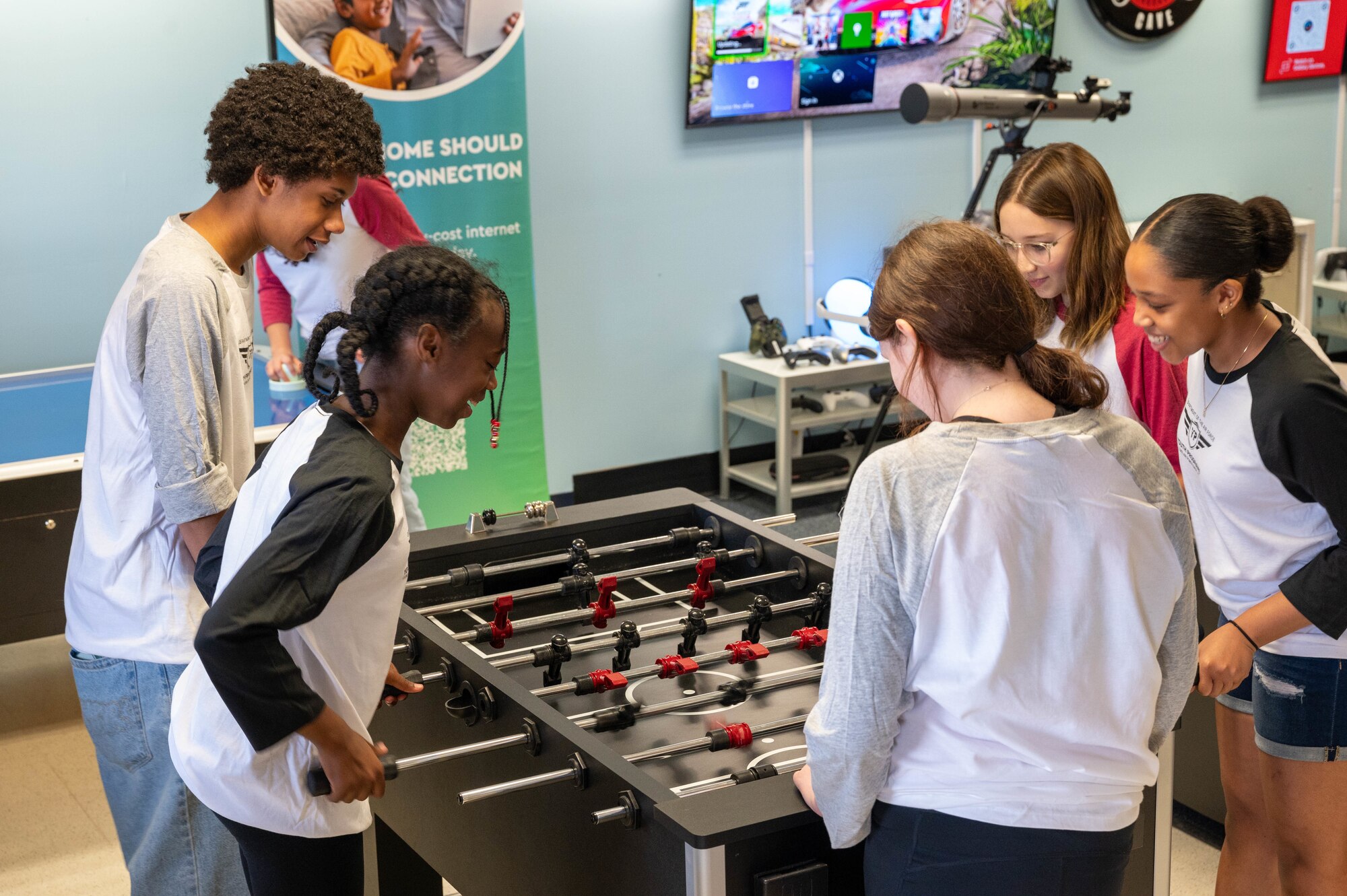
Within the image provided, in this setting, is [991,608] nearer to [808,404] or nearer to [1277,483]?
[1277,483]

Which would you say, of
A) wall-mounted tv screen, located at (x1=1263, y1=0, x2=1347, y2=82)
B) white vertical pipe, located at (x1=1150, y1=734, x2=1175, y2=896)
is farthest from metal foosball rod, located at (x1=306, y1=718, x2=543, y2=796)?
wall-mounted tv screen, located at (x1=1263, y1=0, x2=1347, y2=82)

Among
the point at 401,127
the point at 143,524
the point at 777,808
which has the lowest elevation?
the point at 777,808

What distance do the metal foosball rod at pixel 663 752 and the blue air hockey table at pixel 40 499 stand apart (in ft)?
5.62

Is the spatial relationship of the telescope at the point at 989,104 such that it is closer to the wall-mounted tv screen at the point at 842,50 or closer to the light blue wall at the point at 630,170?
the wall-mounted tv screen at the point at 842,50

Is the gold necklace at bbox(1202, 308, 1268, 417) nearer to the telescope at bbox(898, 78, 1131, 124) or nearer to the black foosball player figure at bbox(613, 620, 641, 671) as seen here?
the black foosball player figure at bbox(613, 620, 641, 671)

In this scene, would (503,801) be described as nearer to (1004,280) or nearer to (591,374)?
(1004,280)

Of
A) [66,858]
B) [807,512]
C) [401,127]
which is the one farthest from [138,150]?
[807,512]

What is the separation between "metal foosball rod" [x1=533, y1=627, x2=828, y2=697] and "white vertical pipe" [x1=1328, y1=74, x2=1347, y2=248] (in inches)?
226

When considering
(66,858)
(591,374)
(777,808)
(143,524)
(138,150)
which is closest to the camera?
(777,808)

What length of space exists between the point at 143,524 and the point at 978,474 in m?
1.11

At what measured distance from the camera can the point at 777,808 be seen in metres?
1.34

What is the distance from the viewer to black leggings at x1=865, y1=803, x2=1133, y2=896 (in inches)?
48.3

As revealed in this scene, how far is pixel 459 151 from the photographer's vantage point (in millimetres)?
4301

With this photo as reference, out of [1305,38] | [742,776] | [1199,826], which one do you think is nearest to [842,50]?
[1305,38]
